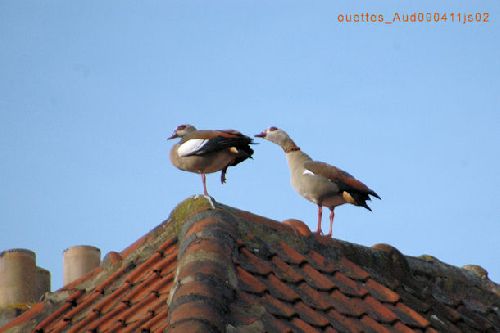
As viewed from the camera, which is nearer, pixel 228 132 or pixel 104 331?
pixel 104 331

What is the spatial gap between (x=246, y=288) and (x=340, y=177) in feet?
10.6

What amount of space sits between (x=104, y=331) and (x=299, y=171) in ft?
11.4

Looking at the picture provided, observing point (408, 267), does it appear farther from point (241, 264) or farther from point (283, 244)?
point (241, 264)

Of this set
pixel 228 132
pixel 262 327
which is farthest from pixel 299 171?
pixel 262 327

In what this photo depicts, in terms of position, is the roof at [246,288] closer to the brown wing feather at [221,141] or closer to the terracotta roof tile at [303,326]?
the terracotta roof tile at [303,326]

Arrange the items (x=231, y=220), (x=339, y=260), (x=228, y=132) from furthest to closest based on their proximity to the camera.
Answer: (x=228, y=132) < (x=339, y=260) < (x=231, y=220)

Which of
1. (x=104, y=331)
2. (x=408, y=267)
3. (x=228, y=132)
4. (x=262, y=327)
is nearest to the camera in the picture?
(x=262, y=327)

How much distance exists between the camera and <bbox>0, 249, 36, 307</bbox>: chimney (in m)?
9.63

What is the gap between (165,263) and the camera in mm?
7711

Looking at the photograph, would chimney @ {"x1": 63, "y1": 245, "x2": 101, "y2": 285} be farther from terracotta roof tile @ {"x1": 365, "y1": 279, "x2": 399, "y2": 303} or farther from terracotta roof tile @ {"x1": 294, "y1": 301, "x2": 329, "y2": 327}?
terracotta roof tile @ {"x1": 294, "y1": 301, "x2": 329, "y2": 327}

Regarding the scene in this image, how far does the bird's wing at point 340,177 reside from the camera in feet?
33.4

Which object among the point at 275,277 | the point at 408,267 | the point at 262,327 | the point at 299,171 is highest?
the point at 299,171

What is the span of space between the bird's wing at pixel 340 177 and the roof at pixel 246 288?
0.99 m

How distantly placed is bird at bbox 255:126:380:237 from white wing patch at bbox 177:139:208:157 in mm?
974
